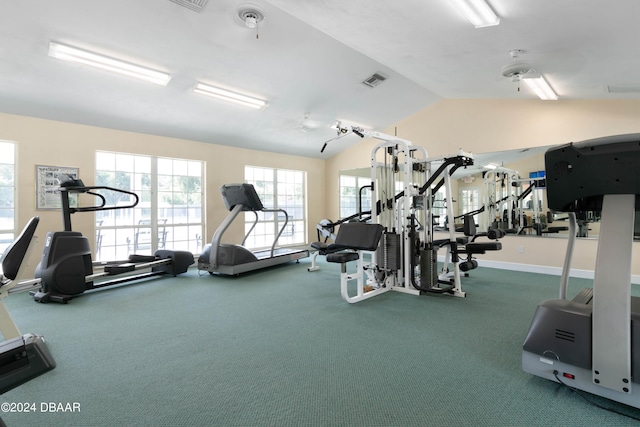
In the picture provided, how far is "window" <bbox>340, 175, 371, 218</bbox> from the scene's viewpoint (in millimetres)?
8406

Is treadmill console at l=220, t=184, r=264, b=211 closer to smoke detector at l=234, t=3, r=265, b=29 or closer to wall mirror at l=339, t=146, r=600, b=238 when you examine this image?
wall mirror at l=339, t=146, r=600, b=238

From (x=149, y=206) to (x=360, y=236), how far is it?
4240 millimetres

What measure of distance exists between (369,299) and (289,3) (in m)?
3.36

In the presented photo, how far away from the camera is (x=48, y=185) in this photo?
15.5ft

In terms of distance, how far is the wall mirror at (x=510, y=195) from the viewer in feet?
17.2

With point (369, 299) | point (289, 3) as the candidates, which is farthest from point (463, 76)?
point (369, 299)

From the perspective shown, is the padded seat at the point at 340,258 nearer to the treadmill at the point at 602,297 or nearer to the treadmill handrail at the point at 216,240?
the treadmill at the point at 602,297

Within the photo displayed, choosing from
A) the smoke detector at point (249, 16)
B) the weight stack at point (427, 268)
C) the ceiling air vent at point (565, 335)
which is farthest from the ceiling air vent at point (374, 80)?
the ceiling air vent at point (565, 335)

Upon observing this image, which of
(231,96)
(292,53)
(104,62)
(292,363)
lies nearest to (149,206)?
(231,96)

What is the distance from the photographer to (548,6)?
251 centimetres

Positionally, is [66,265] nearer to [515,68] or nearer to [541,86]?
[515,68]

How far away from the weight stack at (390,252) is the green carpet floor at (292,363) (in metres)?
0.43

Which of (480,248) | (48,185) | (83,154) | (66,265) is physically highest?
(83,154)

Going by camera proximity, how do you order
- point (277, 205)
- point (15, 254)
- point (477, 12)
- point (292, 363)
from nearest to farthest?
point (292, 363), point (15, 254), point (477, 12), point (277, 205)
